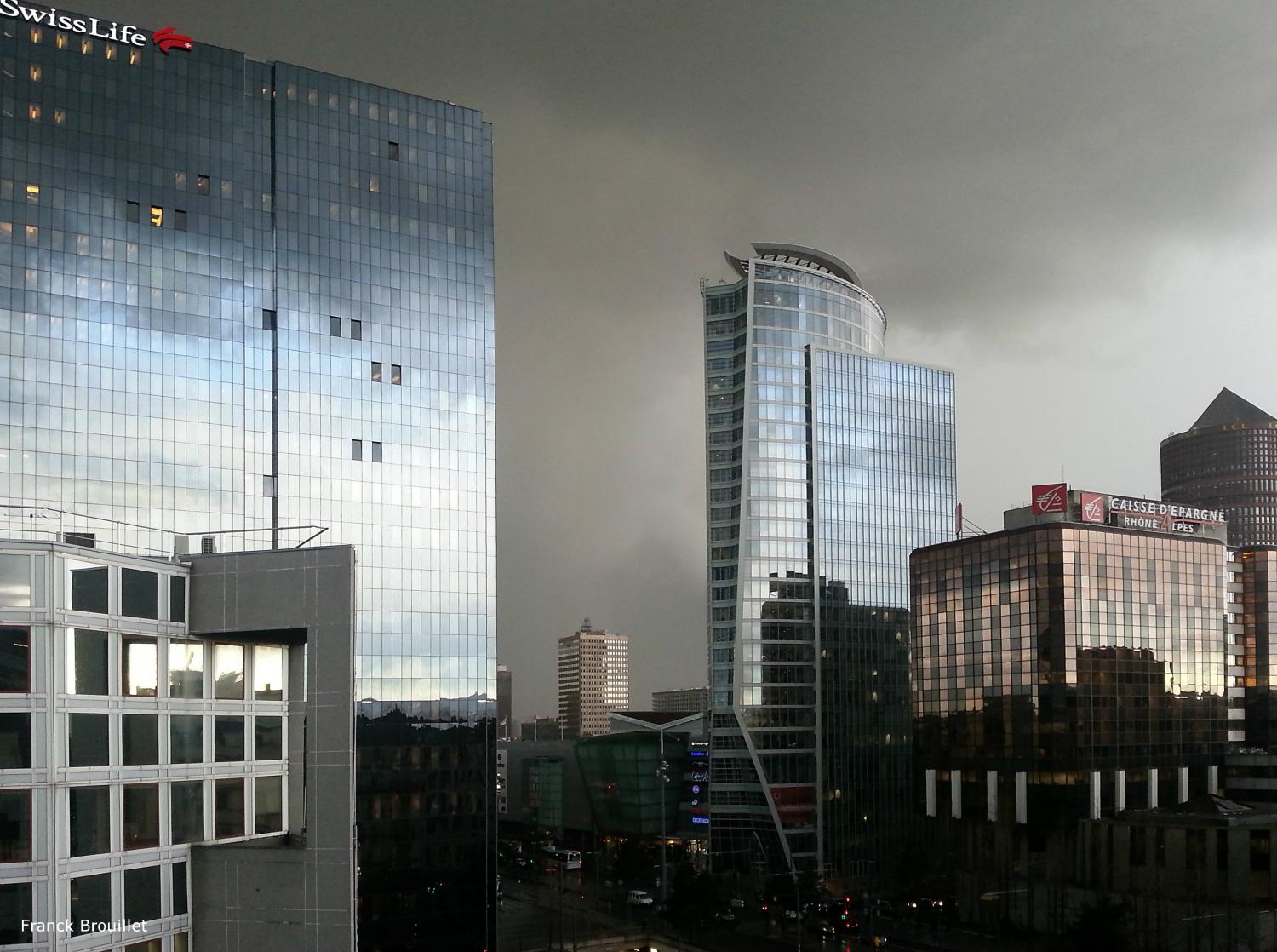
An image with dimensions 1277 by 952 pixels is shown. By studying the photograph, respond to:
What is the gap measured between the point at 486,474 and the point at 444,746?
31.3m

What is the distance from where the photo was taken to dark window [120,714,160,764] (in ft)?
101

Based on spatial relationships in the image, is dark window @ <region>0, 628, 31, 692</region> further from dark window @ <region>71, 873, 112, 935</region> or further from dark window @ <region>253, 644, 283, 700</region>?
dark window @ <region>253, 644, 283, 700</region>

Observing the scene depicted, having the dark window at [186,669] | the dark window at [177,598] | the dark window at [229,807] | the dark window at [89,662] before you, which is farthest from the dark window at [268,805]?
the dark window at [89,662]

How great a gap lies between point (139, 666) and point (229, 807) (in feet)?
16.9

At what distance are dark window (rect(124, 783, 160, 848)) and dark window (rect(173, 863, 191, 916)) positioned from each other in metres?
0.73

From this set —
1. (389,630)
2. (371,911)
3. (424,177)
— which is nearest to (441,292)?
(424,177)

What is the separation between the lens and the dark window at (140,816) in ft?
101

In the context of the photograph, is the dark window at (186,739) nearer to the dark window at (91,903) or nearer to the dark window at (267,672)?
the dark window at (267,672)

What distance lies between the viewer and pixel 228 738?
33.9 meters

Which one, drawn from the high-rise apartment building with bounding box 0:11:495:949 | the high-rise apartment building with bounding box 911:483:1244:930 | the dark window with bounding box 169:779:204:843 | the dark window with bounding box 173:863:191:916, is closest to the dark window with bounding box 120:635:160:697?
the dark window with bounding box 169:779:204:843

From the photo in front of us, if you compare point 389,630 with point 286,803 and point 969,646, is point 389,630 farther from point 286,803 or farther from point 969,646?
point 286,803

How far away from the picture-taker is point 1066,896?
5531 inches

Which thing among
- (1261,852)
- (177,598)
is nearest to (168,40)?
(177,598)

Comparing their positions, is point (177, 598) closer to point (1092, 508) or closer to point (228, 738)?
point (228, 738)
